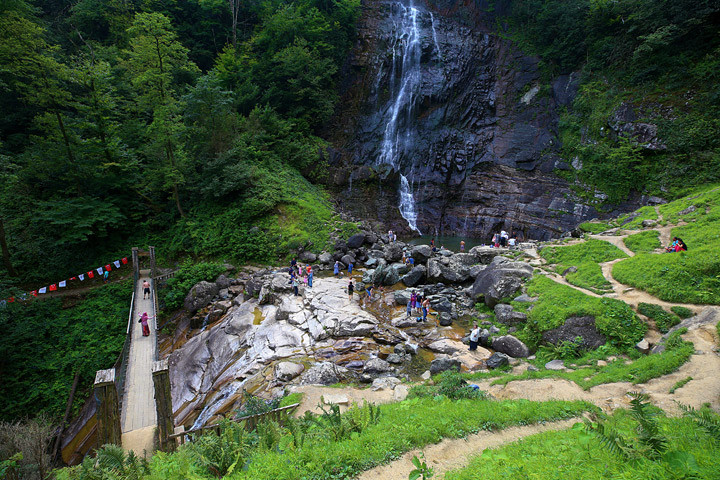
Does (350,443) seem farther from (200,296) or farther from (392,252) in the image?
(392,252)

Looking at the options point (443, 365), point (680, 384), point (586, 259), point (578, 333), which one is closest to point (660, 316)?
point (578, 333)

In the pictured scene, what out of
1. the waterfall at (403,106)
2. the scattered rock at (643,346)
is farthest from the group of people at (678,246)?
the waterfall at (403,106)

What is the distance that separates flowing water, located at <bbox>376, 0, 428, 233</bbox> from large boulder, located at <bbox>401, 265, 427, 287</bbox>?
1373cm

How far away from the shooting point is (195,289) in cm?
1581

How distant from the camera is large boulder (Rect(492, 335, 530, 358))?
33.8 ft

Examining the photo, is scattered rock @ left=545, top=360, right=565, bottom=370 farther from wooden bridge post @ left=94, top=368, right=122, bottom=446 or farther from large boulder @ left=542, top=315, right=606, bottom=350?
wooden bridge post @ left=94, top=368, right=122, bottom=446

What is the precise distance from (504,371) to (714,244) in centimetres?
951

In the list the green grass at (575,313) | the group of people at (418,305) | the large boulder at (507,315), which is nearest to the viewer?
the green grass at (575,313)

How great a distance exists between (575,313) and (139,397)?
569 inches

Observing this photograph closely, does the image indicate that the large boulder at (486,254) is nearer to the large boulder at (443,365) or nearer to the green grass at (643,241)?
the green grass at (643,241)

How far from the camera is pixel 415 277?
54.4ft

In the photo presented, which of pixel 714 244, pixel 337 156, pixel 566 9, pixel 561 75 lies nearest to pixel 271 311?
pixel 714 244

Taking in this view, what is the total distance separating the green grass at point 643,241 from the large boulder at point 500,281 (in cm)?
504

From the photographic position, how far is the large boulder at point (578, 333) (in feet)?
31.2
